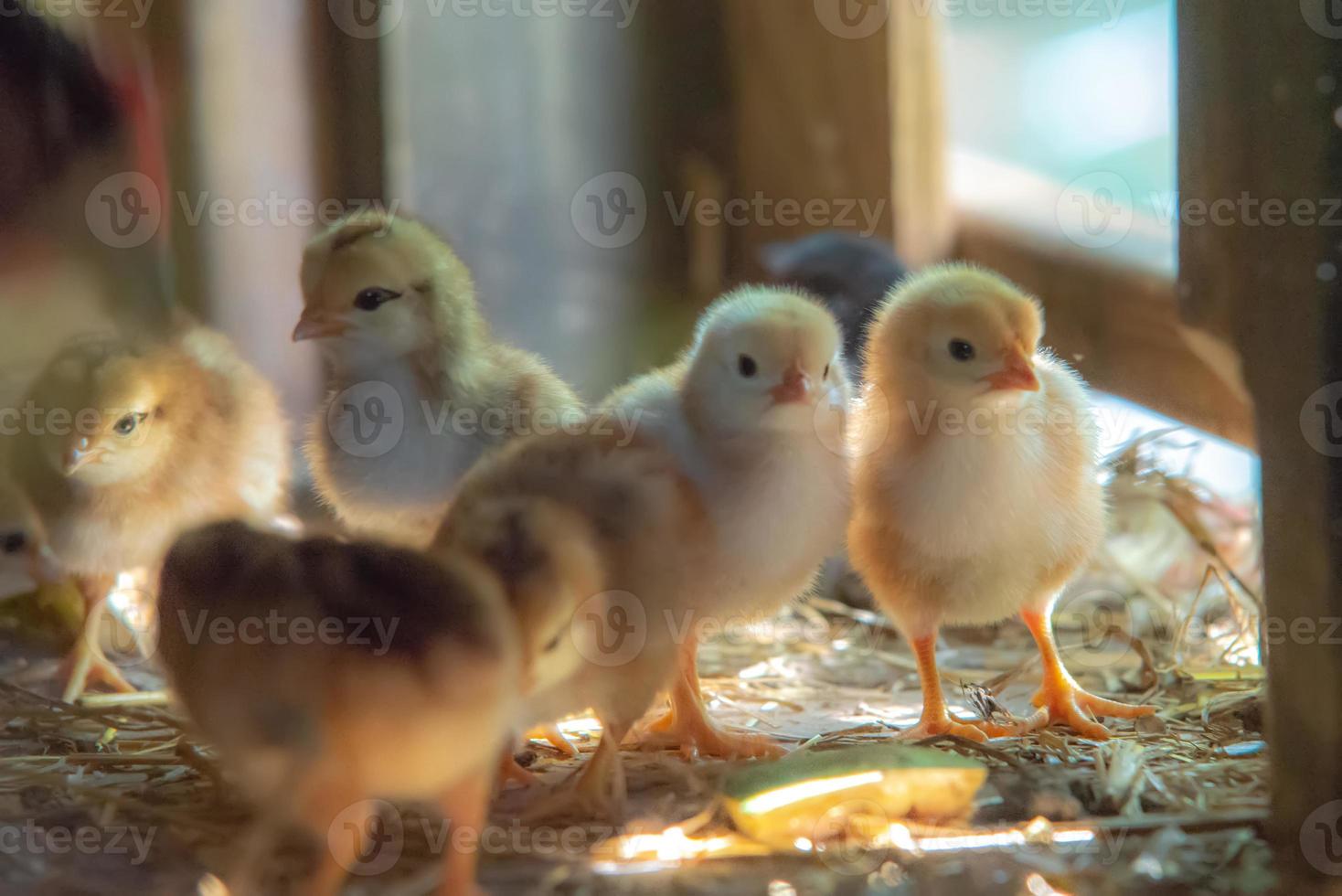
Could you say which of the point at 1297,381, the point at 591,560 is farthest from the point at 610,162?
the point at 1297,381

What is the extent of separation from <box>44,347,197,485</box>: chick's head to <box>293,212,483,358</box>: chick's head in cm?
33

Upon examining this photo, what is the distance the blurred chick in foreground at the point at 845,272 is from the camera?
2473 mm

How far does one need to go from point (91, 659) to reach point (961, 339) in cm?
163

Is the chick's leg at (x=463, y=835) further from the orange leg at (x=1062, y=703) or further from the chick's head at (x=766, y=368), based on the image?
the orange leg at (x=1062, y=703)

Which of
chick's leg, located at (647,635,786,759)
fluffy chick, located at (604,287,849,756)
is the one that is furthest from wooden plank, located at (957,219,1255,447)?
chick's leg, located at (647,635,786,759)

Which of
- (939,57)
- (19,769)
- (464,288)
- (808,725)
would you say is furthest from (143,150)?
(939,57)

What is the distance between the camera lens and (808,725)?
73.2 inches

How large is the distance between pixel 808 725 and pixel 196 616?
0.99 metres

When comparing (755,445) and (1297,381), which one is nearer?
(1297,381)

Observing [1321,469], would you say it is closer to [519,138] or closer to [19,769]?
[19,769]

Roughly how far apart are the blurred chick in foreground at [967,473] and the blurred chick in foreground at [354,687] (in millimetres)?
729

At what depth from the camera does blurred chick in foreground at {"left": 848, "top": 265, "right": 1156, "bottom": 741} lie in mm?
1647

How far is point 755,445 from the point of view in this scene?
1.57m

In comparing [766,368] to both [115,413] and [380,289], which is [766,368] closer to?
[380,289]
